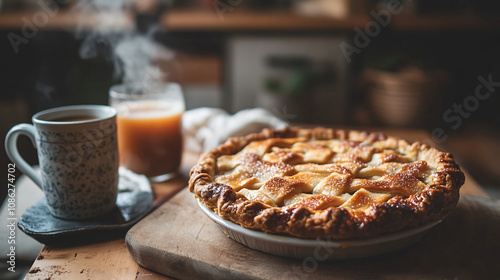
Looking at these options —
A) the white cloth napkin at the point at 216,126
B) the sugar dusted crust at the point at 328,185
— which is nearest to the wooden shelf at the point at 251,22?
the white cloth napkin at the point at 216,126

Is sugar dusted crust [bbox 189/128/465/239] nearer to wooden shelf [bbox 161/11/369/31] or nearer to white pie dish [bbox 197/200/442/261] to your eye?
white pie dish [bbox 197/200/442/261]

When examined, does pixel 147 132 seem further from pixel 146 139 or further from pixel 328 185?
pixel 328 185

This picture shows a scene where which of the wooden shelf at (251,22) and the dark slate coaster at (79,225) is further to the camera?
the wooden shelf at (251,22)

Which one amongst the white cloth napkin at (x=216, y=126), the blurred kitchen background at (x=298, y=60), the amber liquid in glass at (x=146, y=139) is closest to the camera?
the amber liquid in glass at (x=146, y=139)

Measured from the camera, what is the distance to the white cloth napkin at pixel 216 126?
60.9 inches

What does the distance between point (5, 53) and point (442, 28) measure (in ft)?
10.4

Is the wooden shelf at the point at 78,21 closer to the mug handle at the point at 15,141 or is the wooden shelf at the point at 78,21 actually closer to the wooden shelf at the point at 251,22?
the wooden shelf at the point at 251,22

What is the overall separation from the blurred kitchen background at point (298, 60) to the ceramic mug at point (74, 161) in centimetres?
161

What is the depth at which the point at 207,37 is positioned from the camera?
313 centimetres

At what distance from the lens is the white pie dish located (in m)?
0.81

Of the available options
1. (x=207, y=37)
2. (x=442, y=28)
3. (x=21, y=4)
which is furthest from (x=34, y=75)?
(x=442, y=28)

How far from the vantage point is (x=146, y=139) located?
139 centimetres

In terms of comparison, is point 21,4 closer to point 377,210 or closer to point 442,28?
point 442,28

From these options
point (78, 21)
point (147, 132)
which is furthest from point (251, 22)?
point (147, 132)
